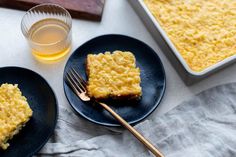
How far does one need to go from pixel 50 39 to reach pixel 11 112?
31cm

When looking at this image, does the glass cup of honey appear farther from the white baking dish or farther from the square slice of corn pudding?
the white baking dish

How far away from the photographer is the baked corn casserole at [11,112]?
44.9 inches

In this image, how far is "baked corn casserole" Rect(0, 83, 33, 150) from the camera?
114 centimetres

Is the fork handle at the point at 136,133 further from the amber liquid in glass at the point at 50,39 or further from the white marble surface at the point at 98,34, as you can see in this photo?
the amber liquid in glass at the point at 50,39

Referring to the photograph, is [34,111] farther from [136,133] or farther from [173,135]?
[173,135]

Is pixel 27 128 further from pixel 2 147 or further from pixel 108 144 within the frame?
pixel 108 144

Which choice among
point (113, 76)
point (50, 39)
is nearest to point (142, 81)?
point (113, 76)

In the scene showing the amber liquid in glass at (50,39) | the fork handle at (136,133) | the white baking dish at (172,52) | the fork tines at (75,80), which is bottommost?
the fork handle at (136,133)

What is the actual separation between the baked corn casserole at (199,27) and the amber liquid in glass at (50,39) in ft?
1.02

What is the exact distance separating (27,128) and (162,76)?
452mm

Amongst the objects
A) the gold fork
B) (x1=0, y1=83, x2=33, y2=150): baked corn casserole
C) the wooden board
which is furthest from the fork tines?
the wooden board

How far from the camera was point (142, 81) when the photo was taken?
1293mm

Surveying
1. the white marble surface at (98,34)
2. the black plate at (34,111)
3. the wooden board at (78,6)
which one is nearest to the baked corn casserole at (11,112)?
the black plate at (34,111)

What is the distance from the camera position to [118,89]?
1221 millimetres
